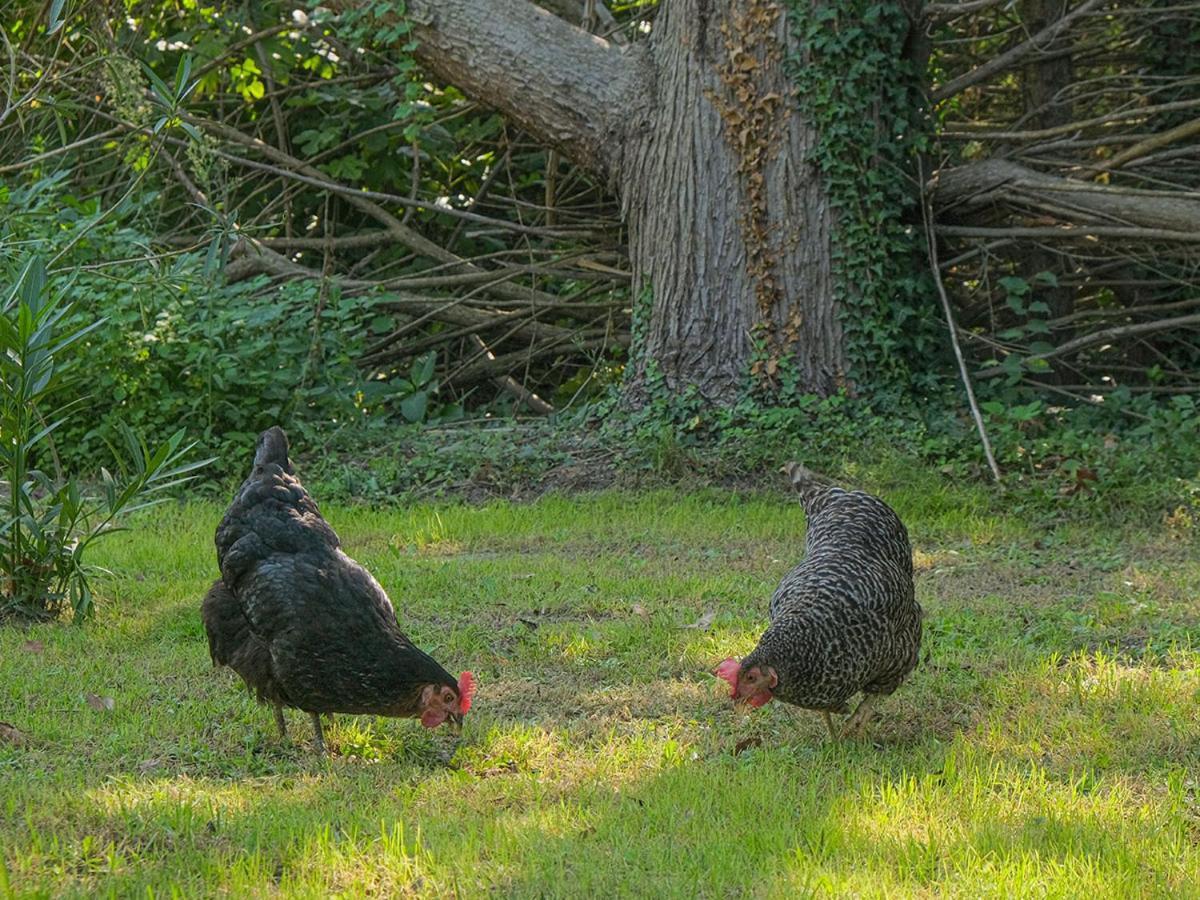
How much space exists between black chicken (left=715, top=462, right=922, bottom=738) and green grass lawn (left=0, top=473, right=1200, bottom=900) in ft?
0.81

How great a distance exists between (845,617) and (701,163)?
6202 millimetres

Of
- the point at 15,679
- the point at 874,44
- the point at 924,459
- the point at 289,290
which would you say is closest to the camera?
the point at 15,679

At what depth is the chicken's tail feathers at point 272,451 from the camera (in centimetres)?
564

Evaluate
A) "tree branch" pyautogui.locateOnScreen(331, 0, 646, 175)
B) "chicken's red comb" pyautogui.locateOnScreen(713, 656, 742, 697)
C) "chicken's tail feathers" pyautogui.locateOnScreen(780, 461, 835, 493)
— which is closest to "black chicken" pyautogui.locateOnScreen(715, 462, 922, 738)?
"chicken's red comb" pyautogui.locateOnScreen(713, 656, 742, 697)

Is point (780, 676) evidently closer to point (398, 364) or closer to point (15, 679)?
point (15, 679)

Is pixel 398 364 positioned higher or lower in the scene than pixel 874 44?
lower

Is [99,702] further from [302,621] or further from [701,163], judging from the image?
[701,163]

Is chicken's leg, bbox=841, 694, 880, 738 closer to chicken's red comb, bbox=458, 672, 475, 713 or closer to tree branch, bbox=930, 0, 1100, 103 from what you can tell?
chicken's red comb, bbox=458, 672, 475, 713

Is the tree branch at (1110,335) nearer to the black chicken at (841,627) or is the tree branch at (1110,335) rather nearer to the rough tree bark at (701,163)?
the rough tree bark at (701,163)

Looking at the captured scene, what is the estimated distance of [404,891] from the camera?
12.1 ft

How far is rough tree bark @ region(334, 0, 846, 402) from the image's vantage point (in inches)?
405

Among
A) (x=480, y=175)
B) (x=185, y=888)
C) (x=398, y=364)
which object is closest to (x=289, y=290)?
(x=398, y=364)

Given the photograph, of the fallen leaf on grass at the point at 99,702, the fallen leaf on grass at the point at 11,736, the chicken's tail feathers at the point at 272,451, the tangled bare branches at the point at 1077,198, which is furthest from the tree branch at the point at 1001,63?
the fallen leaf on grass at the point at 11,736

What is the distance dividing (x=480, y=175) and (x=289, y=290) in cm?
351
